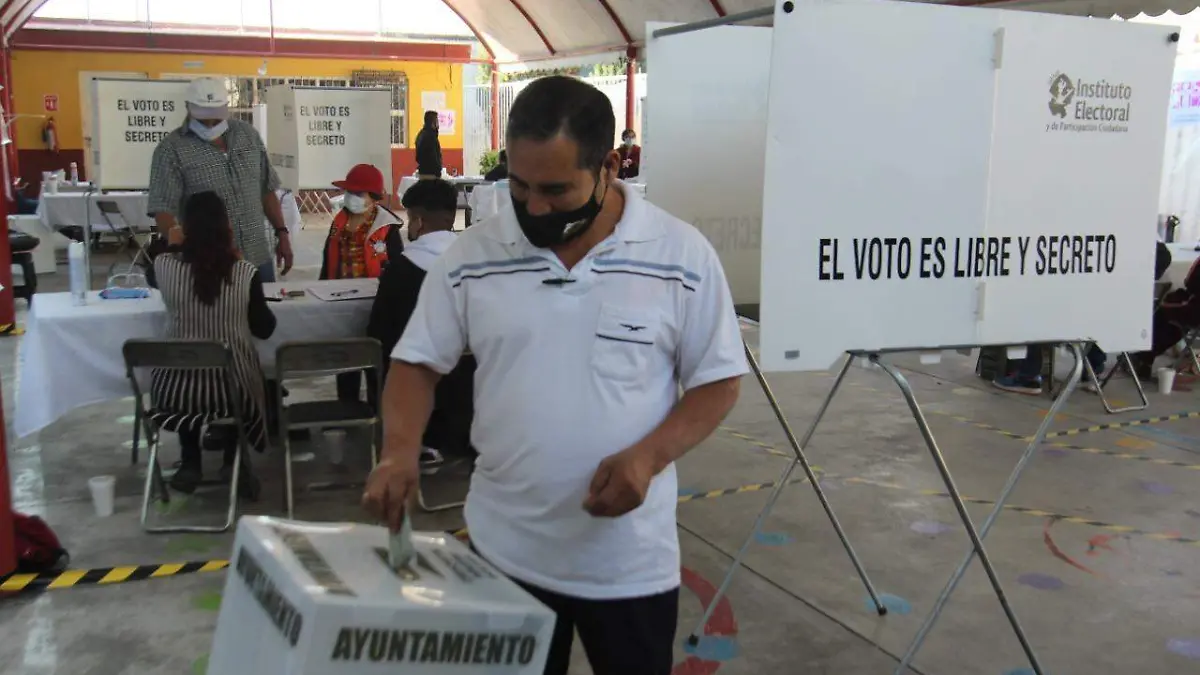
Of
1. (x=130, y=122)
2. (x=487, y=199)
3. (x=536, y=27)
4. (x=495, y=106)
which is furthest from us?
(x=495, y=106)

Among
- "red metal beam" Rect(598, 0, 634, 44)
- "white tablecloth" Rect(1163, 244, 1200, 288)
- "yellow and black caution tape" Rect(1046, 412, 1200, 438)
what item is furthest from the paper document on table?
"red metal beam" Rect(598, 0, 634, 44)

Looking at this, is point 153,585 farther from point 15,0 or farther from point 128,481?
point 15,0

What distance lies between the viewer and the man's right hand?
4.60ft

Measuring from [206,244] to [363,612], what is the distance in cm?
294

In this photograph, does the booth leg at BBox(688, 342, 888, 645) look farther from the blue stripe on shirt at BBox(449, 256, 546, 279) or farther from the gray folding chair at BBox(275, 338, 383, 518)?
→ the gray folding chair at BBox(275, 338, 383, 518)

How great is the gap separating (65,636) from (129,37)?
61.9 ft

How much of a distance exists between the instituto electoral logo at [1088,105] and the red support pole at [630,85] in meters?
15.5

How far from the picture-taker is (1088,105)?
2453 millimetres

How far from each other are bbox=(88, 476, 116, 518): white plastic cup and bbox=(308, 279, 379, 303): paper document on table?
1.09 m

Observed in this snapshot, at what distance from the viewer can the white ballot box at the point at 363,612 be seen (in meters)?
1.20

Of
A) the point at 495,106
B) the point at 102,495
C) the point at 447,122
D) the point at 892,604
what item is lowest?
the point at 892,604

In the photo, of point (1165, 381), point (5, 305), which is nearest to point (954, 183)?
point (1165, 381)

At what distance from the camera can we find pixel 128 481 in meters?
4.36

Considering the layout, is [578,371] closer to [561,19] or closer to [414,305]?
[414,305]
